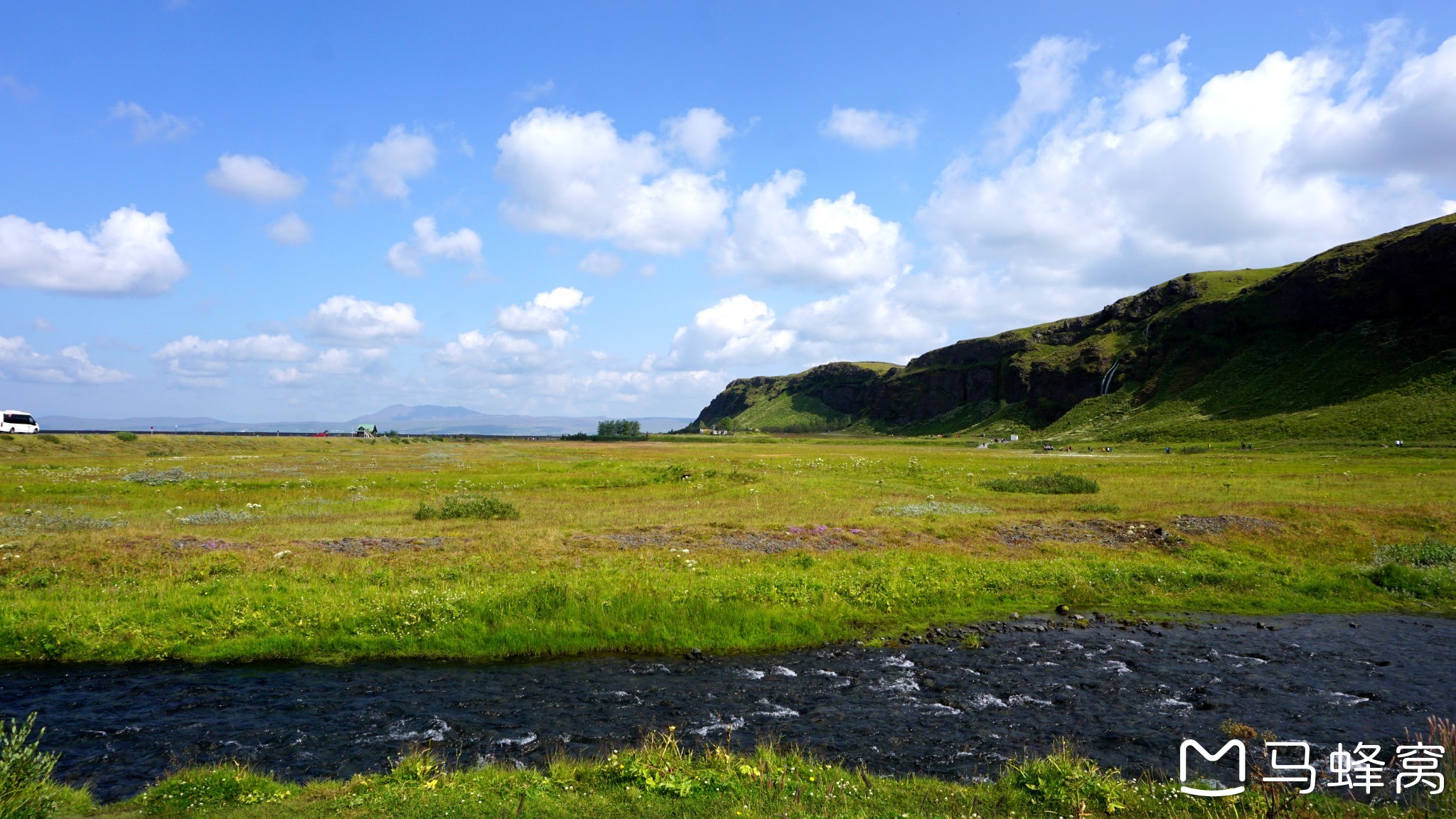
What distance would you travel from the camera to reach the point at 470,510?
124ft

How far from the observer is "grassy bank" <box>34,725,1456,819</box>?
9.52 metres

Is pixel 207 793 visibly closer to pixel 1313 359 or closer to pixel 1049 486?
pixel 1049 486

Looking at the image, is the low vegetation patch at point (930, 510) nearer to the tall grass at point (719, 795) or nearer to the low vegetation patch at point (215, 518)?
the tall grass at point (719, 795)

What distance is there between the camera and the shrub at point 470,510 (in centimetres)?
3734

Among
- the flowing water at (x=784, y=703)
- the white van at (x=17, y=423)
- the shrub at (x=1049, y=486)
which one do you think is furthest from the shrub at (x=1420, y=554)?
the white van at (x=17, y=423)

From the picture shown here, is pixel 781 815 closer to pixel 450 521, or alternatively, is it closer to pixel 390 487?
pixel 450 521

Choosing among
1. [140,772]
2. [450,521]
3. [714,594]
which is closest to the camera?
[140,772]

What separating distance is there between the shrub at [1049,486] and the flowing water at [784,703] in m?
30.5

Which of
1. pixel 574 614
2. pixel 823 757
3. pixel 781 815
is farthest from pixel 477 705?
pixel 781 815

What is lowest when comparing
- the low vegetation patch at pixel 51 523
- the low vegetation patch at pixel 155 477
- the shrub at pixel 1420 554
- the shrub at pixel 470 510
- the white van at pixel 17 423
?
the shrub at pixel 1420 554

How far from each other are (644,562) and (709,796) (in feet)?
52.4

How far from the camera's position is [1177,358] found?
18150cm

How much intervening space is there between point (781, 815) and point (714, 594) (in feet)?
42.2

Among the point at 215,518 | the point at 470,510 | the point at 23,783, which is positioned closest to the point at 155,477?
the point at 215,518
